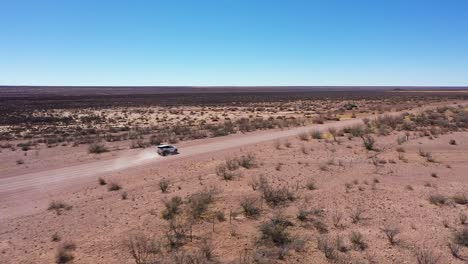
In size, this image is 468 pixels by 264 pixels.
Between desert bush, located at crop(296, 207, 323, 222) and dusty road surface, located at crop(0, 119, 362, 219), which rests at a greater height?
desert bush, located at crop(296, 207, 323, 222)

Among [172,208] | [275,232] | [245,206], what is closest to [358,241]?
[275,232]

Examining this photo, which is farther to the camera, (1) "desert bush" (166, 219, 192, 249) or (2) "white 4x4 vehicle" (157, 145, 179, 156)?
(2) "white 4x4 vehicle" (157, 145, 179, 156)

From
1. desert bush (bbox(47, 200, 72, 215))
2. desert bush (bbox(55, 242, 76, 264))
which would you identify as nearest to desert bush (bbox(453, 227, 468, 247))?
desert bush (bbox(55, 242, 76, 264))

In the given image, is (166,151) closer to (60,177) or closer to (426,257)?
(60,177)

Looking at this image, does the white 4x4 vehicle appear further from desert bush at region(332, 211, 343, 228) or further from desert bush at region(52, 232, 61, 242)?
desert bush at region(332, 211, 343, 228)

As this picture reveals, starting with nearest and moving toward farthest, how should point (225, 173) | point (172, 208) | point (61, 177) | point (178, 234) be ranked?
point (178, 234)
point (172, 208)
point (225, 173)
point (61, 177)

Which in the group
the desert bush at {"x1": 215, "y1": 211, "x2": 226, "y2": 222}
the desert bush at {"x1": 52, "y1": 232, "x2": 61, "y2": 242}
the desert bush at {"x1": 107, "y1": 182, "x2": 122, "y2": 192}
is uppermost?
the desert bush at {"x1": 215, "y1": 211, "x2": 226, "y2": 222}
